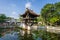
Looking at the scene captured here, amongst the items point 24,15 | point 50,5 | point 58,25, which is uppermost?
point 50,5

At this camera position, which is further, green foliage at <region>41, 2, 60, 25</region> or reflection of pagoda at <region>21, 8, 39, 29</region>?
green foliage at <region>41, 2, 60, 25</region>

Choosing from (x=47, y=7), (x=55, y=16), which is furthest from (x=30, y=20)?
A: (x=47, y=7)

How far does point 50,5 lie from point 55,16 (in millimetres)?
6515

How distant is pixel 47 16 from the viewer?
5581 cm

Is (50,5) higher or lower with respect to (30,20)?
higher

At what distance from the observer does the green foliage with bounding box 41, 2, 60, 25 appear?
162 feet

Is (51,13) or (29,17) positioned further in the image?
(51,13)

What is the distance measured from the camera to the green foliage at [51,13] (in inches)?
1948

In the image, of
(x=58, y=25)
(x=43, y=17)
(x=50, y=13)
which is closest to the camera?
(x=58, y=25)

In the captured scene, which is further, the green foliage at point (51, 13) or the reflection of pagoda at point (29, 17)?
the green foliage at point (51, 13)

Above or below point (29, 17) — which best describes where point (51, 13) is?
→ above

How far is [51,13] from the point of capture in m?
53.2

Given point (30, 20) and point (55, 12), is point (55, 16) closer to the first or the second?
point (55, 12)

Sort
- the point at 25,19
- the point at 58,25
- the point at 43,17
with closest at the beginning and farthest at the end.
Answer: the point at 25,19
the point at 58,25
the point at 43,17
